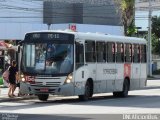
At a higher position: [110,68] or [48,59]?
[48,59]

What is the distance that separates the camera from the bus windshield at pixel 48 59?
23.5 m

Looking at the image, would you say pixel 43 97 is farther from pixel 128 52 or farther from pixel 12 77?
pixel 128 52

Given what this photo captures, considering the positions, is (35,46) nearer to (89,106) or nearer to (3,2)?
(89,106)

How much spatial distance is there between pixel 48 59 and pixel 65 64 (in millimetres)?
749

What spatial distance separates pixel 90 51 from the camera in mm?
25438

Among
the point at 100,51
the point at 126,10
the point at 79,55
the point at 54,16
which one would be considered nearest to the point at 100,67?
the point at 100,51

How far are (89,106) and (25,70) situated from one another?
3.66m

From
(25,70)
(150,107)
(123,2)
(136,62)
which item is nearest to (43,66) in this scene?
(25,70)

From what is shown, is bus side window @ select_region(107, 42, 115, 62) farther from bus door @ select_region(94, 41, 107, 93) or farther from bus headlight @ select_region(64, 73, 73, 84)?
bus headlight @ select_region(64, 73, 73, 84)

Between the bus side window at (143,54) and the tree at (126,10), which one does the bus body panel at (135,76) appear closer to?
the bus side window at (143,54)

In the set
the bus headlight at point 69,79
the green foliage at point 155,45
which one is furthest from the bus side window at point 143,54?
the green foliage at point 155,45

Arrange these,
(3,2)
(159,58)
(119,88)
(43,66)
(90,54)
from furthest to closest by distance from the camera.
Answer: (159,58)
(3,2)
(119,88)
(90,54)
(43,66)

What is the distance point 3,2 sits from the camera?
67.7m

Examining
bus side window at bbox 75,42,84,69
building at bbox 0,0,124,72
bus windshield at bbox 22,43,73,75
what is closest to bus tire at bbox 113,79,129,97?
bus side window at bbox 75,42,84,69
